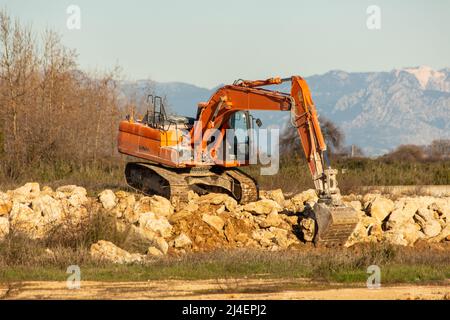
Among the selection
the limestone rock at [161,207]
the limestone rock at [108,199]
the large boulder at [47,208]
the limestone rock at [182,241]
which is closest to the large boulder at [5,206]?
the large boulder at [47,208]

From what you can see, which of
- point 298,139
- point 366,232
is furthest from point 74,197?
point 298,139

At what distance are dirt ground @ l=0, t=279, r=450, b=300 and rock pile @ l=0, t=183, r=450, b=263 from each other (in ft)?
14.0

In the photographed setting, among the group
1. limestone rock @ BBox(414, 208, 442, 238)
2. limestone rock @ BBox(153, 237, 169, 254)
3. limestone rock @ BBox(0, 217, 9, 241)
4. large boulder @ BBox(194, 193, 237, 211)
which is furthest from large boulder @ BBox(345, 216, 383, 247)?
limestone rock @ BBox(0, 217, 9, 241)

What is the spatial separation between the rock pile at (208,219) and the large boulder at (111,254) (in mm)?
802

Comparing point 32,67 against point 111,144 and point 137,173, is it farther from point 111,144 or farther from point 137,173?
point 137,173

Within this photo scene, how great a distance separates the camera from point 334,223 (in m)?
19.2

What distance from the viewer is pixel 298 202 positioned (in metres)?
23.8

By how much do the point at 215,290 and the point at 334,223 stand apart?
23.6 ft

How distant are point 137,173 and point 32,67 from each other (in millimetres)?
13605

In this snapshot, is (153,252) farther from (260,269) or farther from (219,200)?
(219,200)

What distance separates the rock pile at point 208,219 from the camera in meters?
18.5

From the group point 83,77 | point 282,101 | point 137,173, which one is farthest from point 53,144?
point 282,101

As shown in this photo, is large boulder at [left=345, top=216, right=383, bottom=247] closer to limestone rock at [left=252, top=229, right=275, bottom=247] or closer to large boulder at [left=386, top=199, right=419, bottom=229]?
large boulder at [left=386, top=199, right=419, bottom=229]

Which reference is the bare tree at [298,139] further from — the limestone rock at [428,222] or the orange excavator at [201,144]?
the limestone rock at [428,222]
